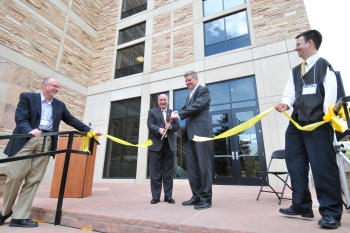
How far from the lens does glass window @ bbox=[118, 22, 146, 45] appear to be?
11336 mm

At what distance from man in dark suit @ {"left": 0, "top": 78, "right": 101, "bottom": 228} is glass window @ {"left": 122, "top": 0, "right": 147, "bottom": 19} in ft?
35.2

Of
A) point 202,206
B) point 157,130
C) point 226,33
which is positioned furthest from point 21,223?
point 226,33

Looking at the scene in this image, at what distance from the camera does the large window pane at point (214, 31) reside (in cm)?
898

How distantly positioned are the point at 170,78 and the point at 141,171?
14.6ft

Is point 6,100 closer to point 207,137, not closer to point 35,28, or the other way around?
point 35,28

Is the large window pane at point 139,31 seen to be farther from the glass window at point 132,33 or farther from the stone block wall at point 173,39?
the stone block wall at point 173,39

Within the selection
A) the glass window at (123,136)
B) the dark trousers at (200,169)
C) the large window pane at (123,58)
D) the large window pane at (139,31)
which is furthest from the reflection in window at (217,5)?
the dark trousers at (200,169)

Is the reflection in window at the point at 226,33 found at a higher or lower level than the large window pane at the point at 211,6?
lower

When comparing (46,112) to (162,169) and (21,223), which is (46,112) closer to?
(21,223)

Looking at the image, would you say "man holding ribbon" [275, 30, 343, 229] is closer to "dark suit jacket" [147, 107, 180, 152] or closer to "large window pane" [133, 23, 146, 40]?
"dark suit jacket" [147, 107, 180, 152]

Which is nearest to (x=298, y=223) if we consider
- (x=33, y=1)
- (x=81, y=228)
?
(x=81, y=228)

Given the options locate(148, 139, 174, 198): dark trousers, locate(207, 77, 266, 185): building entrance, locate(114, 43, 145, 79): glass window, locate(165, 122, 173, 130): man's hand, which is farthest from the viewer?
locate(114, 43, 145, 79): glass window

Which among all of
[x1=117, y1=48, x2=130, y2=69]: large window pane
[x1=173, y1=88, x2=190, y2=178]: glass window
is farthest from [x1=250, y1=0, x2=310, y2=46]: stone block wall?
[x1=117, y1=48, x2=130, y2=69]: large window pane

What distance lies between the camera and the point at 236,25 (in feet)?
28.8
